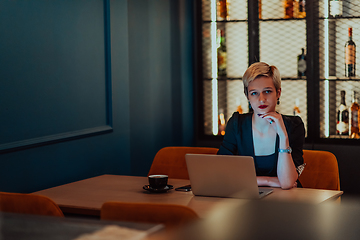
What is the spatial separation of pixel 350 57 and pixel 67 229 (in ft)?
10.1

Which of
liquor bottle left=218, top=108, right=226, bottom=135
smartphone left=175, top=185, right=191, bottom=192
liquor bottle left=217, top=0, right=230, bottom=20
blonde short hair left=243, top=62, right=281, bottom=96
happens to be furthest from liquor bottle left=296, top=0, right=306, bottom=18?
smartphone left=175, top=185, right=191, bottom=192

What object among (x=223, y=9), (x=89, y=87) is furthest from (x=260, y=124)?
(x=223, y=9)

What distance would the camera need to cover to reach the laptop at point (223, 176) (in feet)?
5.13

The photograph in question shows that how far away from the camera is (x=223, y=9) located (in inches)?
140

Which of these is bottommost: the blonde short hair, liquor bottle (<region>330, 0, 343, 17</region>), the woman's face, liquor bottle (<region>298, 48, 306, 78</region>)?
the woman's face

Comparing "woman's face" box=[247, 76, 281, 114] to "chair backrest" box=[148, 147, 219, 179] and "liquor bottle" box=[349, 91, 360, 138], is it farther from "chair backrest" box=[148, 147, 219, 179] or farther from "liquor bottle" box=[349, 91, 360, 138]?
"liquor bottle" box=[349, 91, 360, 138]

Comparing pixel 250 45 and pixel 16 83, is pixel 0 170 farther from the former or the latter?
pixel 250 45

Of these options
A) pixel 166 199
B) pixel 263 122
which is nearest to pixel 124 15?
pixel 263 122

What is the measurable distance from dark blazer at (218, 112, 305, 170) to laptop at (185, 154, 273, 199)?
15.4 inches

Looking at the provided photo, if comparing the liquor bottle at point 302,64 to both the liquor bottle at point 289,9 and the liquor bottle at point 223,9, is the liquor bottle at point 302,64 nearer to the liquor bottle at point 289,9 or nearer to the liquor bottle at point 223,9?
the liquor bottle at point 289,9

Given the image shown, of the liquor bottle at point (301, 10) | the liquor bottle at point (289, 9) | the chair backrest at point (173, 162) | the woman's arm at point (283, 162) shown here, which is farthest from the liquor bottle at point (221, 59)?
A: the woman's arm at point (283, 162)

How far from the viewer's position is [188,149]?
90.2 inches

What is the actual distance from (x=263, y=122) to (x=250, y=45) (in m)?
1.46

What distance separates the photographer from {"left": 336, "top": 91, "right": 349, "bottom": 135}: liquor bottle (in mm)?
3180
